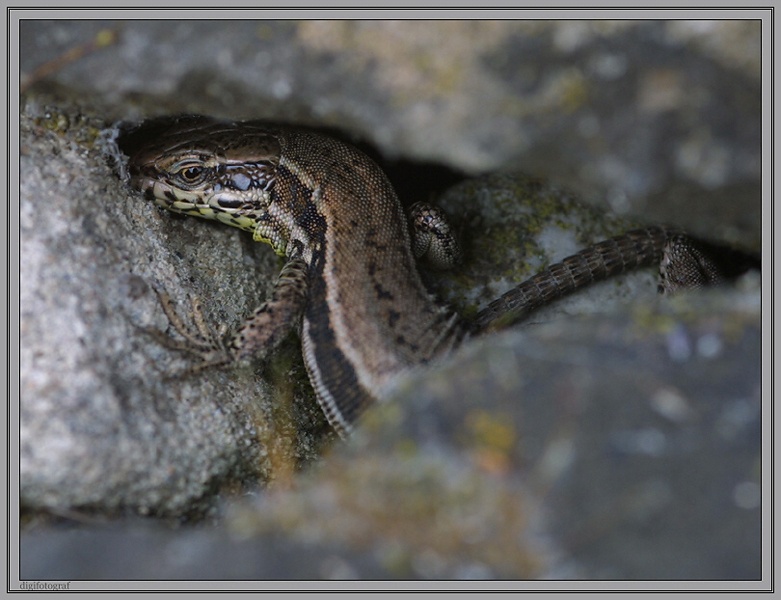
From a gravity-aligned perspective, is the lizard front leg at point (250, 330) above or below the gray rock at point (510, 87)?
below

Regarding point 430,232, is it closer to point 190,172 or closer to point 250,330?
point 250,330

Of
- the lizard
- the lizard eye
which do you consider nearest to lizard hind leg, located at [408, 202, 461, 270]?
the lizard

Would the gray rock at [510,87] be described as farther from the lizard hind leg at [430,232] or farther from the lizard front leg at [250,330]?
the lizard hind leg at [430,232]

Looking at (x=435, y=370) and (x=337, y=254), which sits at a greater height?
(x=337, y=254)

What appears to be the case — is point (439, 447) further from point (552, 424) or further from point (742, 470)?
point (742, 470)

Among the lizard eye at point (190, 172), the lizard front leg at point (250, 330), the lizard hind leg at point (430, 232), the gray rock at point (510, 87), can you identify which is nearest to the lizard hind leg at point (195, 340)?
the lizard front leg at point (250, 330)

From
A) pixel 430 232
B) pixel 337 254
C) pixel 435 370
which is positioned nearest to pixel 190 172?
pixel 337 254
